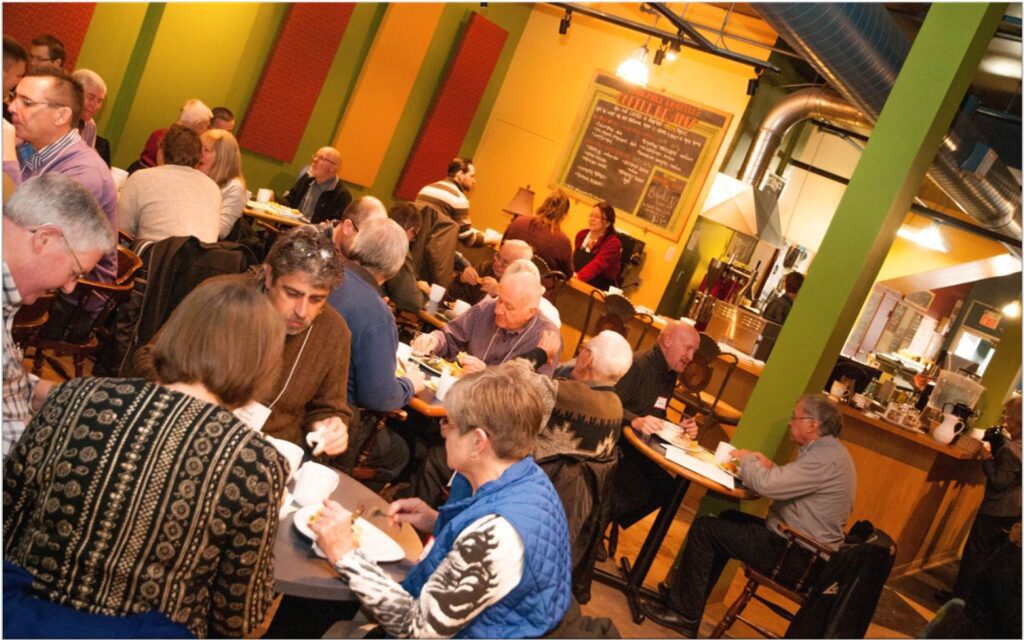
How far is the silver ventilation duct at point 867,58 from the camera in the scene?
18.5 ft

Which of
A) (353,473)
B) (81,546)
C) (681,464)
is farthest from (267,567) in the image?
(681,464)

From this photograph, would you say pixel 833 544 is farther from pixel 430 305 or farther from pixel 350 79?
pixel 350 79

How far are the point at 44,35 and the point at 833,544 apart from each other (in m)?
5.80

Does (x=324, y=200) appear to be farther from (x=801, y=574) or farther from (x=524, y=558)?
(x=524, y=558)

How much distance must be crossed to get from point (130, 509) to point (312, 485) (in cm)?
66

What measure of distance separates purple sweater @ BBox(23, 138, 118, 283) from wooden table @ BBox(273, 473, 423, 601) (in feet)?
6.65

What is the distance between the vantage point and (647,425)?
492cm

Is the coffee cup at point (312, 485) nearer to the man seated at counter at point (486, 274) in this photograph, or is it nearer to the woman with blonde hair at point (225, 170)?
the woman with blonde hair at point (225, 170)

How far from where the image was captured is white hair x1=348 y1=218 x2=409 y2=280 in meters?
3.56

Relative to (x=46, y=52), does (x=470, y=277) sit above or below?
below

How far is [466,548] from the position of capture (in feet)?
6.72

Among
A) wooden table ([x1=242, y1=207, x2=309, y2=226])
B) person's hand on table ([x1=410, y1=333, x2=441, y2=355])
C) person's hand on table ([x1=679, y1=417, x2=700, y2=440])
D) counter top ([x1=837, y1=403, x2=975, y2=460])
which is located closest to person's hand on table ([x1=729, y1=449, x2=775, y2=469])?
person's hand on table ([x1=679, y1=417, x2=700, y2=440])

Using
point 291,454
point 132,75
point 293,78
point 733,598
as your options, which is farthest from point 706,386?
point 291,454

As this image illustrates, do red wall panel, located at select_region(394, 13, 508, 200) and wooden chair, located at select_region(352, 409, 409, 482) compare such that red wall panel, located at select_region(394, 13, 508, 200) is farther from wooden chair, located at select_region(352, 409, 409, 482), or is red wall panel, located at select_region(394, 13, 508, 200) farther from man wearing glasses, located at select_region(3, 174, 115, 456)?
man wearing glasses, located at select_region(3, 174, 115, 456)
